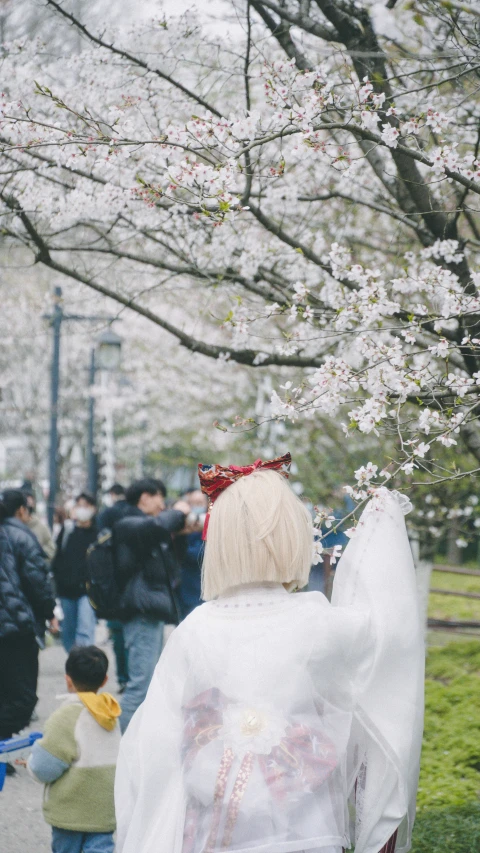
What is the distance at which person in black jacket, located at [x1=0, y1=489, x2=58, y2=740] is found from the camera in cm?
560

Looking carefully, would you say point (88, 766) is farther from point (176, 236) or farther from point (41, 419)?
point (41, 419)

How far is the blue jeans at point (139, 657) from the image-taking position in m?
6.33

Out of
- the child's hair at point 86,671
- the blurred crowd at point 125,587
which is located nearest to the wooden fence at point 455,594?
the blurred crowd at point 125,587

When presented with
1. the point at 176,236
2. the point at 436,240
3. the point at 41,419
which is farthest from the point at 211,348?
the point at 41,419

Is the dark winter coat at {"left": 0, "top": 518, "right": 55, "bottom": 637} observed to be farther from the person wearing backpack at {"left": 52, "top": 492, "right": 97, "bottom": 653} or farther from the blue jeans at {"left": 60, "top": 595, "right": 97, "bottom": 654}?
the blue jeans at {"left": 60, "top": 595, "right": 97, "bottom": 654}

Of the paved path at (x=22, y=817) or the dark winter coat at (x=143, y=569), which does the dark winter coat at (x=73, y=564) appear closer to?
the paved path at (x=22, y=817)

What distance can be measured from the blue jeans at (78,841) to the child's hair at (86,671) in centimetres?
57

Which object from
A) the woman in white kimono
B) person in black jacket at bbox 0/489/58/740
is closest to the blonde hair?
the woman in white kimono

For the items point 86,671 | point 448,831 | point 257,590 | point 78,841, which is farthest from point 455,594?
point 257,590

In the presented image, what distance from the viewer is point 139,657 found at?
251 inches

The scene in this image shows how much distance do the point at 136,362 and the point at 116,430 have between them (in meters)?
10.5

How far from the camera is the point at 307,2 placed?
4.80m

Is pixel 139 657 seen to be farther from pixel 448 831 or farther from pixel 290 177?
pixel 290 177

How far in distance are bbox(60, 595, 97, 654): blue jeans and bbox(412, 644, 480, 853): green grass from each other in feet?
10.6
